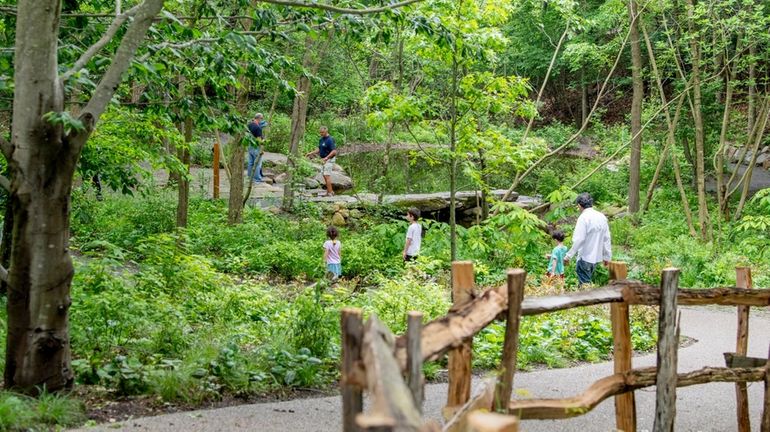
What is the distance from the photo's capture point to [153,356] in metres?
6.71

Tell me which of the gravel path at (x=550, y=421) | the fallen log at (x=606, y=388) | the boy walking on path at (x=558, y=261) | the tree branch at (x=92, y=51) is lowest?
the gravel path at (x=550, y=421)

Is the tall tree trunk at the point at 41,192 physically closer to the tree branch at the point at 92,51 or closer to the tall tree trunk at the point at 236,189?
the tree branch at the point at 92,51

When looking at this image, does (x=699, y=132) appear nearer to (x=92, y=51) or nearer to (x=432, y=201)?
(x=432, y=201)

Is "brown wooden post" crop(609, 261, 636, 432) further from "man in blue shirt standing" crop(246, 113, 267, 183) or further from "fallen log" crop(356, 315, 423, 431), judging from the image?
"man in blue shirt standing" crop(246, 113, 267, 183)

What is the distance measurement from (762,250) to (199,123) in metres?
12.7

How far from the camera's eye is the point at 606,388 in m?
4.63

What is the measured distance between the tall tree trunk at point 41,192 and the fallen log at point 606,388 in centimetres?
369

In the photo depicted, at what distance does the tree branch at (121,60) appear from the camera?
5.61 meters

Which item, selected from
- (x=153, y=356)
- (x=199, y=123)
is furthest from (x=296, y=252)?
(x=153, y=356)

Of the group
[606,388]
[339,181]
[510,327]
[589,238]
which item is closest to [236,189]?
[339,181]

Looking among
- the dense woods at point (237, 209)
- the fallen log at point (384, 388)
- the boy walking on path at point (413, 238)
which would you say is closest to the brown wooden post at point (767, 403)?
the dense woods at point (237, 209)

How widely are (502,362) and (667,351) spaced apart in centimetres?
133

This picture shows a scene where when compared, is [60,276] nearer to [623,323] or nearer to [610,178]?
[623,323]

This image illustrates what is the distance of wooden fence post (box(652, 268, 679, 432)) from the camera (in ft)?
15.6
